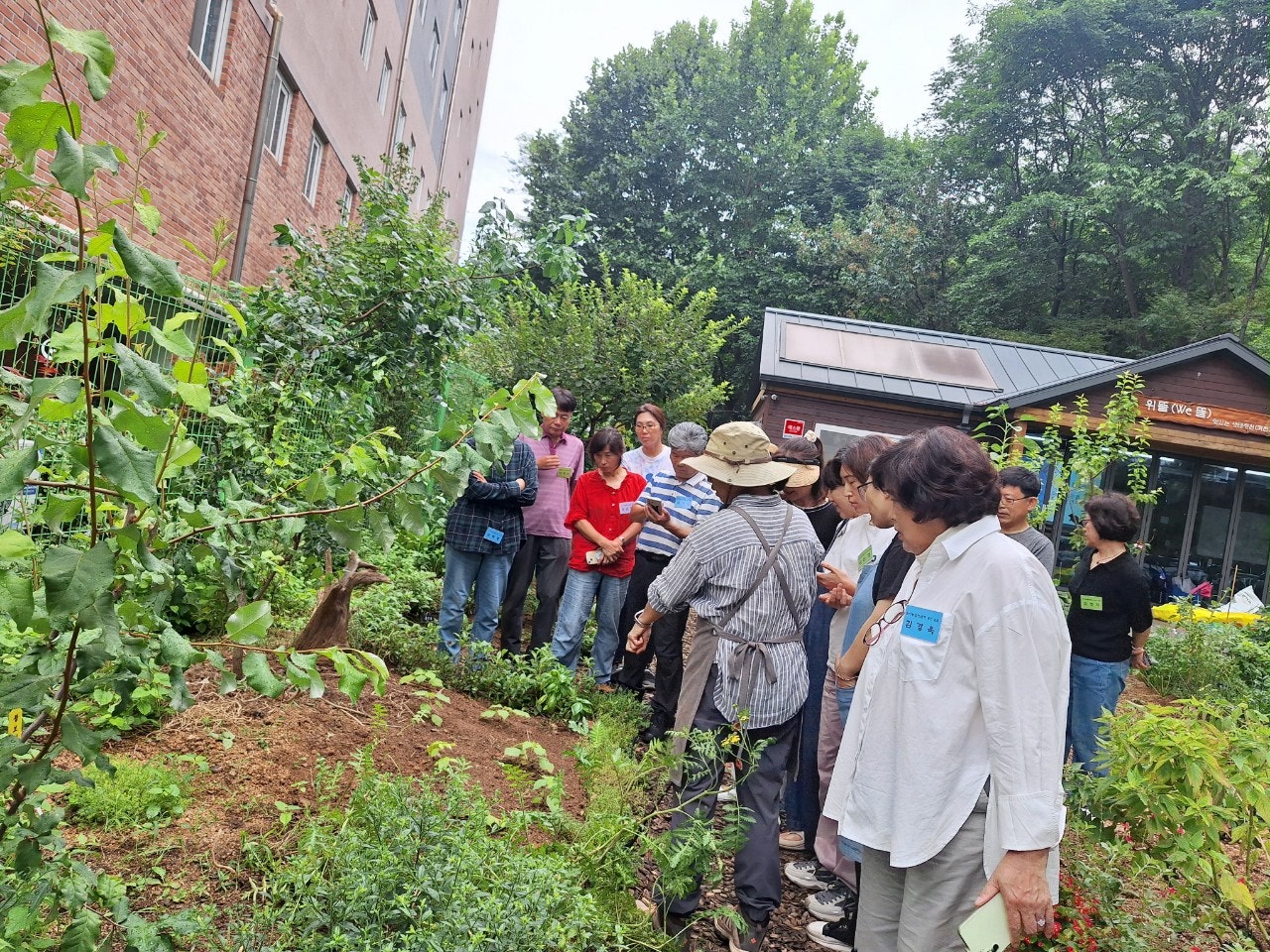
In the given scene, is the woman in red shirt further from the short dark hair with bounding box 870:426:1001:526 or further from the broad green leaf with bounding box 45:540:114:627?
the broad green leaf with bounding box 45:540:114:627

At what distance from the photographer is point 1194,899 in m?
3.18

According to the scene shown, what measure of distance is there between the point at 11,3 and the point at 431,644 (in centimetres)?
517

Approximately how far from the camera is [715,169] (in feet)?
116

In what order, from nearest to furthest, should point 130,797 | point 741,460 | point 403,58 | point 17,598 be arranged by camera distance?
1. point 17,598
2. point 130,797
3. point 741,460
4. point 403,58

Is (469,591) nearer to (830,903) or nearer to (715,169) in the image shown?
(830,903)

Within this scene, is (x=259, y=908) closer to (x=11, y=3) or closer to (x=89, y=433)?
(x=89, y=433)

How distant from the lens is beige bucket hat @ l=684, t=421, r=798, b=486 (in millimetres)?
3699

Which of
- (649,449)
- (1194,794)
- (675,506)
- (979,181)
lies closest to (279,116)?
(649,449)

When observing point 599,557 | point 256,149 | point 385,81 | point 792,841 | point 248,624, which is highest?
point 385,81

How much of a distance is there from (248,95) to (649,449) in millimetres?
7506

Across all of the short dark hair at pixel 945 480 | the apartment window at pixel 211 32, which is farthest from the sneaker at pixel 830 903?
the apartment window at pixel 211 32

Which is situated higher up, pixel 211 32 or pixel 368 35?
pixel 368 35

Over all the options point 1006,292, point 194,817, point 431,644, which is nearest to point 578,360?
point 431,644

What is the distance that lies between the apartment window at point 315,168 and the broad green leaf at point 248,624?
1424 centimetres
